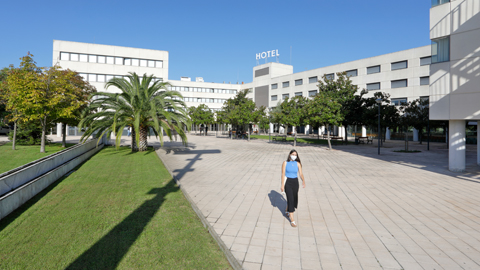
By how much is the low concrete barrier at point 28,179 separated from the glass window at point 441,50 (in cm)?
1650

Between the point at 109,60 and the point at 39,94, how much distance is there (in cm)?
2806

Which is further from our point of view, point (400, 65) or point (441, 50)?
point (400, 65)

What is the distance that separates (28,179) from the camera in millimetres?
7395

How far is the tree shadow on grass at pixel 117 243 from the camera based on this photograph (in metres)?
3.79

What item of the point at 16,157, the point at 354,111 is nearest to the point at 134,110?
the point at 16,157

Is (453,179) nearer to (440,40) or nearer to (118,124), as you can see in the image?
(440,40)

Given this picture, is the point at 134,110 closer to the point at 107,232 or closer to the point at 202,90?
the point at 107,232

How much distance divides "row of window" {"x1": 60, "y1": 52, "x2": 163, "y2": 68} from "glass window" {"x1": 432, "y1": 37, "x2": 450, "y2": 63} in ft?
127

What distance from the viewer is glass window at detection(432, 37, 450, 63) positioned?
12453 mm

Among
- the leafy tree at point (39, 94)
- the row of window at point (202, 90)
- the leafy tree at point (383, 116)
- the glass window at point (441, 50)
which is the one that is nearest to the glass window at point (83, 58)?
the leafy tree at point (39, 94)

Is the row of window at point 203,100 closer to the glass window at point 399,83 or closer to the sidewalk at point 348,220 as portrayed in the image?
the glass window at point 399,83

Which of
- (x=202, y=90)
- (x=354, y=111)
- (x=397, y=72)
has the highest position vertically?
(x=202, y=90)

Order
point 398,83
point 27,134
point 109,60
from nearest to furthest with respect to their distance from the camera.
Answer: point 27,134
point 109,60
point 398,83

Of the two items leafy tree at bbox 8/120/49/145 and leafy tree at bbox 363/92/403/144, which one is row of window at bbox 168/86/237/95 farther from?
leafy tree at bbox 363/92/403/144
